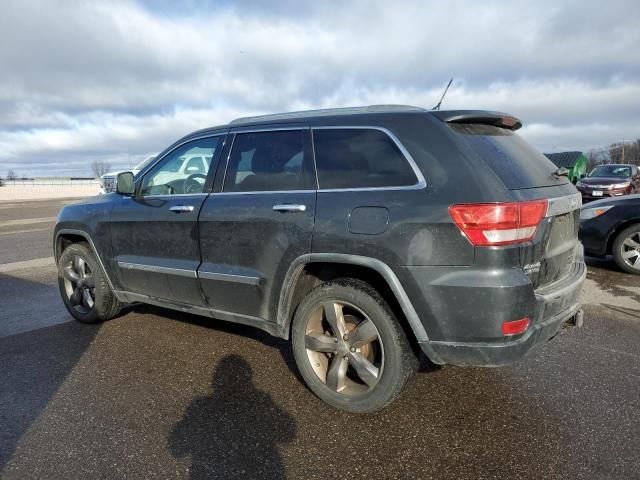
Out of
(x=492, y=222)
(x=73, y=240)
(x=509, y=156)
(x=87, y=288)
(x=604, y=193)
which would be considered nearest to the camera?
(x=492, y=222)

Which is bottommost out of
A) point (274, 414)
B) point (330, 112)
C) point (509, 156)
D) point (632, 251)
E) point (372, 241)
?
point (274, 414)

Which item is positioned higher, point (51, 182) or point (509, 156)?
point (509, 156)

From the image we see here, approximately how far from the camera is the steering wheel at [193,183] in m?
3.72

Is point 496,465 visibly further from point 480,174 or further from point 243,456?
point 480,174

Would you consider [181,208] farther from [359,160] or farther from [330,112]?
[359,160]

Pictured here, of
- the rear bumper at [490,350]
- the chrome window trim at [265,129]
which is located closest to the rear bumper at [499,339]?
the rear bumper at [490,350]

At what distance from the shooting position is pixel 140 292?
416cm

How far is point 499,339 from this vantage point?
2.52 m

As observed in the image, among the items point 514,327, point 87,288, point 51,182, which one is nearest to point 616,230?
point 514,327

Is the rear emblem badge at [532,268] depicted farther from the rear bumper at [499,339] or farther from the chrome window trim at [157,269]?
the chrome window trim at [157,269]

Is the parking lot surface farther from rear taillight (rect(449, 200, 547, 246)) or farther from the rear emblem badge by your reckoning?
rear taillight (rect(449, 200, 547, 246))

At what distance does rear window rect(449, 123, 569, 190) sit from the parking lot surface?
4.72 feet

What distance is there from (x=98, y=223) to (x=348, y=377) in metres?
2.77

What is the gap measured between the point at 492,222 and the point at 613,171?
57.5 ft
